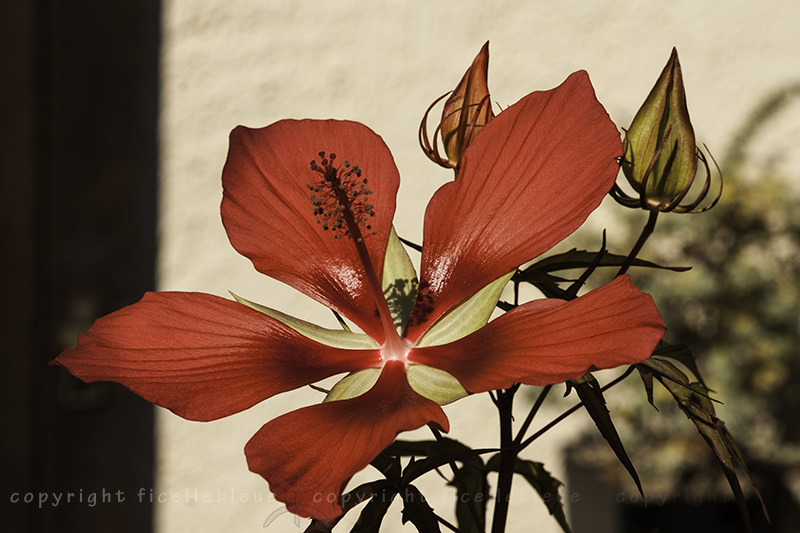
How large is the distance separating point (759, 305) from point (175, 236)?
0.89 meters

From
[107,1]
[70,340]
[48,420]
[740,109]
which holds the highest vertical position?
[107,1]

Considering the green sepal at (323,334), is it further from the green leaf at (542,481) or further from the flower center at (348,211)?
the green leaf at (542,481)

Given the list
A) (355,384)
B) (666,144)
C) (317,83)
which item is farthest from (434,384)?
(317,83)

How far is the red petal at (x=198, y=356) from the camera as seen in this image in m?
0.30

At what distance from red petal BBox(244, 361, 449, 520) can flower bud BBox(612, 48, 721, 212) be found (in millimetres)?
144

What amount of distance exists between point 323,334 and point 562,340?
5.0 inches

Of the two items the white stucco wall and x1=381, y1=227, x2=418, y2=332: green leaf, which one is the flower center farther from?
the white stucco wall

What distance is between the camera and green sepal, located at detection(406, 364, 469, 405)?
0.31 m

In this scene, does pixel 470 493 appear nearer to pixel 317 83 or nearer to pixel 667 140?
pixel 667 140

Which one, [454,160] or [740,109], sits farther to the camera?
[740,109]

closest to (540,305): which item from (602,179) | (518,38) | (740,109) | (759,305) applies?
(602,179)

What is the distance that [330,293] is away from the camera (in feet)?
1.24

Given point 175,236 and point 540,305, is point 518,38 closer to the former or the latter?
point 175,236

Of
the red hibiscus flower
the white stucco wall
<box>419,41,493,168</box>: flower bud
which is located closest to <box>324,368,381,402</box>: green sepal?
the red hibiscus flower
